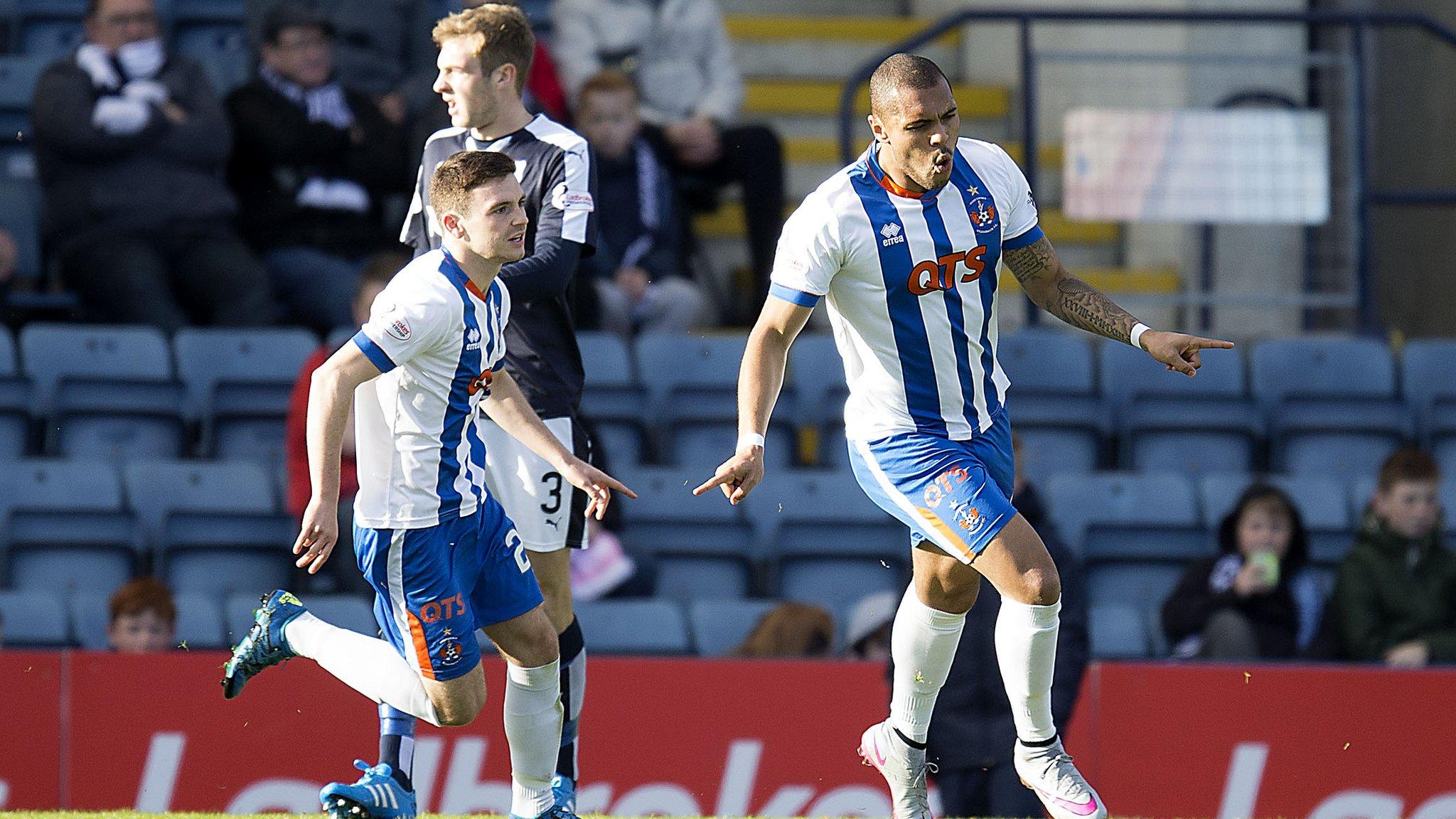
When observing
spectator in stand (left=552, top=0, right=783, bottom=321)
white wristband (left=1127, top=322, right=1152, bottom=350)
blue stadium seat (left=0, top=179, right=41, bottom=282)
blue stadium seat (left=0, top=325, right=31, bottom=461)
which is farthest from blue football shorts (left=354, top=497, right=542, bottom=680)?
blue stadium seat (left=0, top=179, right=41, bottom=282)

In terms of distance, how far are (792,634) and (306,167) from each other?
3.94m

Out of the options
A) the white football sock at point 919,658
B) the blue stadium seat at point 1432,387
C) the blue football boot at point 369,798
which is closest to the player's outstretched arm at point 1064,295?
the white football sock at point 919,658

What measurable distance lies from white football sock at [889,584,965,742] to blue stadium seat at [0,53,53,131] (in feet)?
25.3

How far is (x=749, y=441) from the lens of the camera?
5.16 m

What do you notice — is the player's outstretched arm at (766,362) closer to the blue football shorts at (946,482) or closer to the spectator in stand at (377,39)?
the blue football shorts at (946,482)

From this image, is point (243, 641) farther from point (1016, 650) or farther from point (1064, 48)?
point (1064, 48)

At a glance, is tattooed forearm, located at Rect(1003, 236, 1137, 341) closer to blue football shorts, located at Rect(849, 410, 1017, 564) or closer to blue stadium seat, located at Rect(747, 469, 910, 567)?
blue football shorts, located at Rect(849, 410, 1017, 564)

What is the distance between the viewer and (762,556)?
9.34 meters

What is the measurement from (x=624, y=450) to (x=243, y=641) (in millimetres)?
4166

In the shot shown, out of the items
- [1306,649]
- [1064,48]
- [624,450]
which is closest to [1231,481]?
[1306,649]

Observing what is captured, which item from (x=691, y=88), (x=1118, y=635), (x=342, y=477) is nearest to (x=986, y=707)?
(x=1118, y=635)

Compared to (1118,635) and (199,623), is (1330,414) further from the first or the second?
(199,623)

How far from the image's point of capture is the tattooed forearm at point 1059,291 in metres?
5.50

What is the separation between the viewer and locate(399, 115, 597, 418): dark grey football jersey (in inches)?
228
